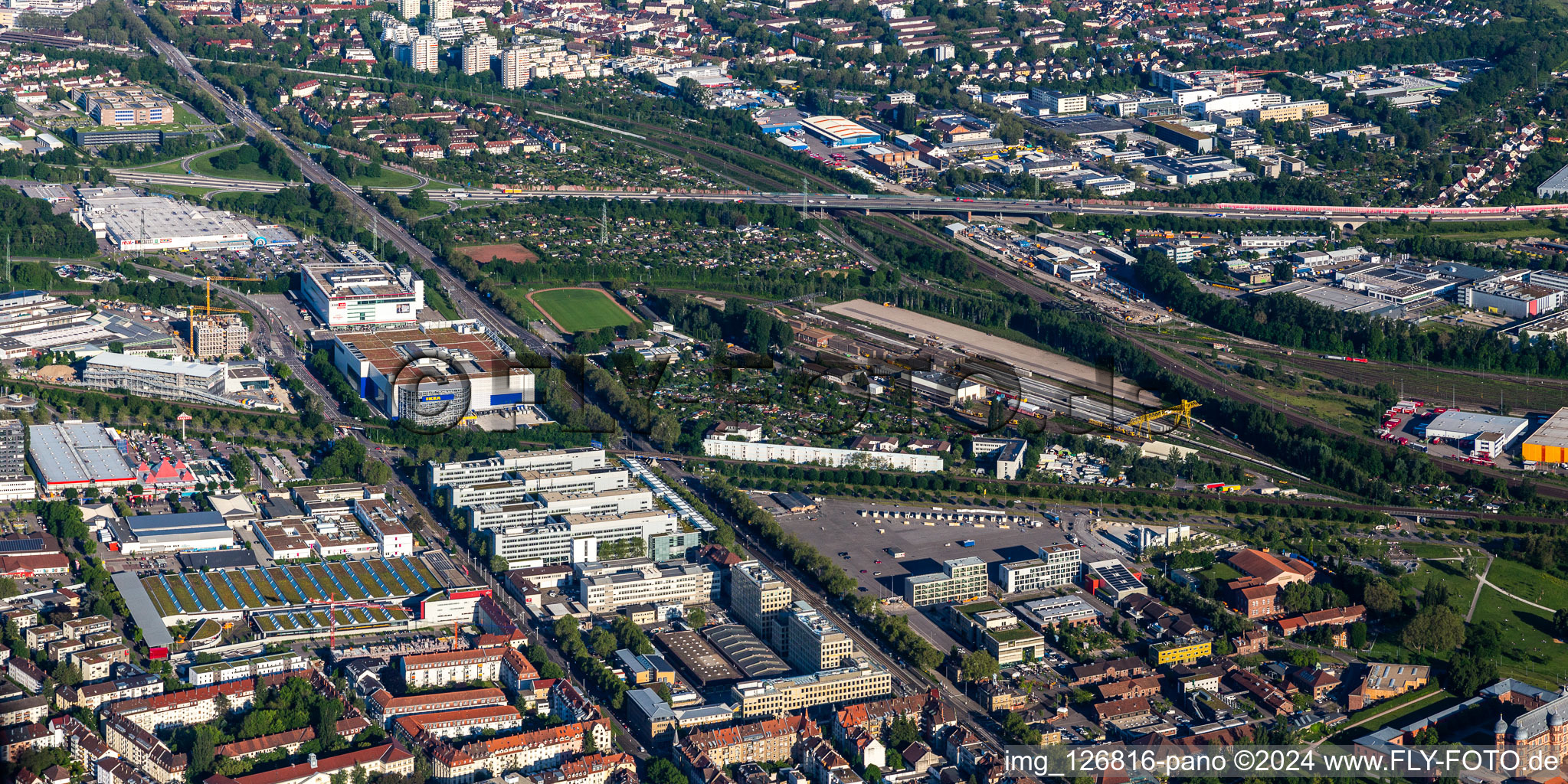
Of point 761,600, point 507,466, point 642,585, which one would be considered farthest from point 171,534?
point 761,600

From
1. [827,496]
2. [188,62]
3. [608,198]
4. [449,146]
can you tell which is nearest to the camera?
[827,496]

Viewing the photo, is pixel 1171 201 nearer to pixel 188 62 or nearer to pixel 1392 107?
pixel 1392 107

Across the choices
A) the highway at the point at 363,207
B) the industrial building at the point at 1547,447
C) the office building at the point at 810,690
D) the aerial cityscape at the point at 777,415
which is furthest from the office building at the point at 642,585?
the industrial building at the point at 1547,447

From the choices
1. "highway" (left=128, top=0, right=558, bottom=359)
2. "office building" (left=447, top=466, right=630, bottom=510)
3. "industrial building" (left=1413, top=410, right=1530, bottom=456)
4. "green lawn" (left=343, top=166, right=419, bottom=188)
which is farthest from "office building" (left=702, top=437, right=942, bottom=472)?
"green lawn" (left=343, top=166, right=419, bottom=188)

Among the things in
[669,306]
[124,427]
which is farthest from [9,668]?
[669,306]

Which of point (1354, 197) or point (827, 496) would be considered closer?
point (827, 496)

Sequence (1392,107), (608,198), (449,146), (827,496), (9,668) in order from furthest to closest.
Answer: (1392,107) → (449,146) → (608,198) → (827,496) → (9,668)

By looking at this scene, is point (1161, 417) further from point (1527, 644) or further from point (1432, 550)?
point (1527, 644)
